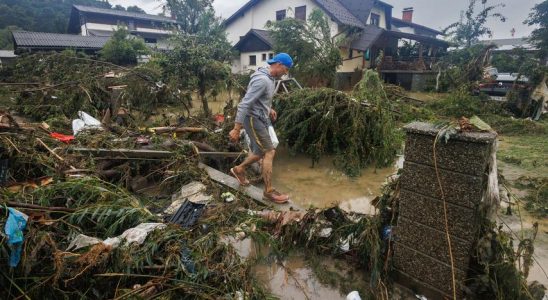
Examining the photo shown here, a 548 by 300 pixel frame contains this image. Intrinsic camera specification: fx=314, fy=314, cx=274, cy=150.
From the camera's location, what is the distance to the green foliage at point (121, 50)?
16.8 m

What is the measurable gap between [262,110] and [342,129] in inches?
88.8

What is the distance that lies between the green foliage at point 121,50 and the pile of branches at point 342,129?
14198 millimetres

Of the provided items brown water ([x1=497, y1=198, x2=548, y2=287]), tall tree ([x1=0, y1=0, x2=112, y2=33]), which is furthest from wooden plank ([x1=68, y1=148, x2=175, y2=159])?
tall tree ([x1=0, y1=0, x2=112, y2=33])

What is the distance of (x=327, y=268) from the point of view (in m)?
2.60

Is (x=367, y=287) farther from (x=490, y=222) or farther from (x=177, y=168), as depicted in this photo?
(x=177, y=168)

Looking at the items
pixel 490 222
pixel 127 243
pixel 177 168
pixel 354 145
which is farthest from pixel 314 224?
pixel 354 145

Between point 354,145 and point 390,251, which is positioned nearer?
point 390,251

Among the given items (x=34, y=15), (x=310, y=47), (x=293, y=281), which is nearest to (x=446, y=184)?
(x=293, y=281)

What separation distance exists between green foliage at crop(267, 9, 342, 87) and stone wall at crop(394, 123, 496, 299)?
40.9 ft

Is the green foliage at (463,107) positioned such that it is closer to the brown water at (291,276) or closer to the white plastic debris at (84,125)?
the brown water at (291,276)

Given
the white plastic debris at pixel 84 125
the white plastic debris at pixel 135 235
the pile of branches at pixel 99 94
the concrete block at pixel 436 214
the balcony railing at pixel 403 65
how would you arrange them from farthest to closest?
1. the balcony railing at pixel 403 65
2. the pile of branches at pixel 99 94
3. the white plastic debris at pixel 84 125
4. the white plastic debris at pixel 135 235
5. the concrete block at pixel 436 214

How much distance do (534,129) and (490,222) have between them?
29.1 feet

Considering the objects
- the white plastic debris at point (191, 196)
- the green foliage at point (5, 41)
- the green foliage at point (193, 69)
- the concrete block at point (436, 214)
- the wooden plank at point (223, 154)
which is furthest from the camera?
the green foliage at point (5, 41)

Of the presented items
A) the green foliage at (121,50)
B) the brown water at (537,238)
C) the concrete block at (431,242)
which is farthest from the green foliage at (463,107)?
the green foliage at (121,50)
